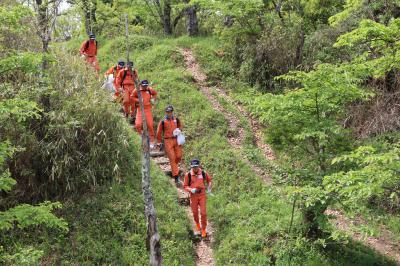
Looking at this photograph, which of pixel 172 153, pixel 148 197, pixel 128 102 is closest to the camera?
pixel 148 197

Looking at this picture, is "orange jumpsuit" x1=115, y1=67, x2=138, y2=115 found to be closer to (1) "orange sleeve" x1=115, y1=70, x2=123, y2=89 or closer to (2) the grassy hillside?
(1) "orange sleeve" x1=115, y1=70, x2=123, y2=89

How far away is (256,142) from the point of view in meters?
14.8

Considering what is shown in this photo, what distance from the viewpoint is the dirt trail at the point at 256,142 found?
10.3 meters

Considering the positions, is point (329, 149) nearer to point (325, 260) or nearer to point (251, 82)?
point (325, 260)

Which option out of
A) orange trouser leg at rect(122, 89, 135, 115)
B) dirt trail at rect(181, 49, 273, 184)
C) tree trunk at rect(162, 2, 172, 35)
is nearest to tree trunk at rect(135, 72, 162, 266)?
dirt trail at rect(181, 49, 273, 184)

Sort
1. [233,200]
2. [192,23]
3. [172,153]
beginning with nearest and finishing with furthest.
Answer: [233,200], [172,153], [192,23]

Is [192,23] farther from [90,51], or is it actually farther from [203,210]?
[203,210]

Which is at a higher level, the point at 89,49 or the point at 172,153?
the point at 89,49

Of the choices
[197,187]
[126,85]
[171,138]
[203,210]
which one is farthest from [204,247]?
[126,85]

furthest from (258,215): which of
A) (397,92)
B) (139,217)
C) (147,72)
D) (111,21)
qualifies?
(111,21)

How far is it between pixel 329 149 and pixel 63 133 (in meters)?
6.12

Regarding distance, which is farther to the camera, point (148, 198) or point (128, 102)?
point (128, 102)

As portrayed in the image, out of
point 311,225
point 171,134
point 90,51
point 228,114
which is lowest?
point 311,225

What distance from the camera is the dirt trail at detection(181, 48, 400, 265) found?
10.3 m
